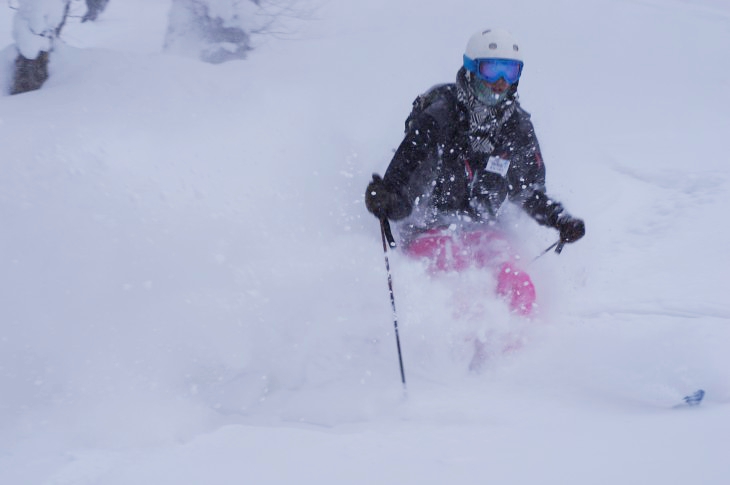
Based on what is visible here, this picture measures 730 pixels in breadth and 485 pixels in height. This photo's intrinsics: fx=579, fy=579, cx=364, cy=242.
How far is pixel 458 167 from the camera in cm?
398

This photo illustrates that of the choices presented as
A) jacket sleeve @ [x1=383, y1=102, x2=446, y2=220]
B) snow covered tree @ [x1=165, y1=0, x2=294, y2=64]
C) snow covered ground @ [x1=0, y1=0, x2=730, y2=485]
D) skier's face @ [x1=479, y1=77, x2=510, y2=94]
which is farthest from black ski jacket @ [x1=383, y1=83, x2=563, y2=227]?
snow covered tree @ [x1=165, y1=0, x2=294, y2=64]

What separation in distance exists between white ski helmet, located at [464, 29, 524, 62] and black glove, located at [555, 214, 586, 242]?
111 cm

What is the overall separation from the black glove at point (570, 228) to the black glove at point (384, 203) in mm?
1080

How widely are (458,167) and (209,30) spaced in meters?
7.76

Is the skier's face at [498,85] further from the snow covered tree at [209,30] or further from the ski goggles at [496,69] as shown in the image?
the snow covered tree at [209,30]

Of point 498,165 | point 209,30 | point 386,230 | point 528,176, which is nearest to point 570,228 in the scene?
point 528,176

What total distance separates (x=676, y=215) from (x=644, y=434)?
146 inches

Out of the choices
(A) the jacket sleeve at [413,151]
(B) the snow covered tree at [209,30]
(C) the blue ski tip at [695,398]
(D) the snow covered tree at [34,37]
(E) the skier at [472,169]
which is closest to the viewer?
(C) the blue ski tip at [695,398]

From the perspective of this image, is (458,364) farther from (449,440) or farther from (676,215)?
(676,215)

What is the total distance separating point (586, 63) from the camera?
1050 centimetres

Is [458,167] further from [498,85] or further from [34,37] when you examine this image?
[34,37]

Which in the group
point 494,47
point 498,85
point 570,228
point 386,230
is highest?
point 494,47

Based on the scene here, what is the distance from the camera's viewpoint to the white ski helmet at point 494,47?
3.63 metres

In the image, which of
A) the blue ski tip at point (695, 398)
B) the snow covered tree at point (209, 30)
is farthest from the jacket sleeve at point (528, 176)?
the snow covered tree at point (209, 30)
